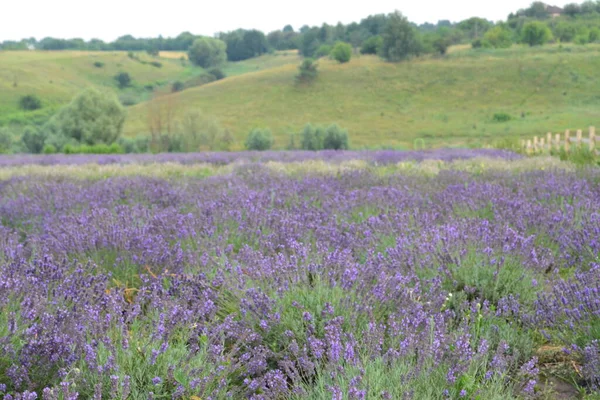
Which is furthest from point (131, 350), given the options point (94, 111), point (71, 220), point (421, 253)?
point (94, 111)

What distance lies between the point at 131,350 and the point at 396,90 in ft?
218

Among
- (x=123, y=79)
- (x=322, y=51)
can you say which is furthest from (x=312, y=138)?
(x=123, y=79)

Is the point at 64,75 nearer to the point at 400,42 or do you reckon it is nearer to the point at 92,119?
the point at 400,42

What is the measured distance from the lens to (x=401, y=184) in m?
6.10

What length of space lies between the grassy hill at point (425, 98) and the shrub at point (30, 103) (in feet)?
52.5

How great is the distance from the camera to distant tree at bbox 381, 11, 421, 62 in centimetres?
7569

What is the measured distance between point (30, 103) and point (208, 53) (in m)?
50.2

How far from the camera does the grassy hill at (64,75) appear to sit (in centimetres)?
7625

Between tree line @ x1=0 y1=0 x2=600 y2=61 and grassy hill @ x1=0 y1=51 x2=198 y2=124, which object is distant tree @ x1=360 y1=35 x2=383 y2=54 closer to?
tree line @ x1=0 y1=0 x2=600 y2=61

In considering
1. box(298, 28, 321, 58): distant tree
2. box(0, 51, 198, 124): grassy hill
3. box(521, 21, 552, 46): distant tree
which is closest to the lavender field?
box(0, 51, 198, 124): grassy hill

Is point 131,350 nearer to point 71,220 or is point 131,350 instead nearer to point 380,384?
point 380,384

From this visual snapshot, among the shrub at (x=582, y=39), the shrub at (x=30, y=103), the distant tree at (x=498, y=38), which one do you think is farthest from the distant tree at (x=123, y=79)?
the shrub at (x=582, y=39)

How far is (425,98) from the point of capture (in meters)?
62.6

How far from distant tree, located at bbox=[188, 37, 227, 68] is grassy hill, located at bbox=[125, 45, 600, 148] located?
44580 mm
